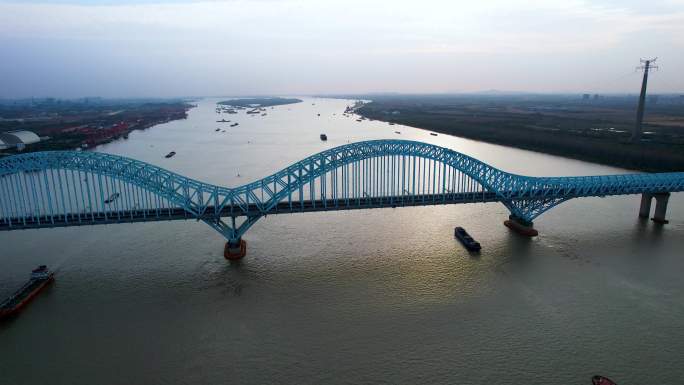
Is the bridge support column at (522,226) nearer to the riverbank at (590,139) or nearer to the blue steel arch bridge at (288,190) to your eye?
the blue steel arch bridge at (288,190)

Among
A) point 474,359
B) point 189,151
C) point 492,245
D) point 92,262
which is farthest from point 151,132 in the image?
point 474,359

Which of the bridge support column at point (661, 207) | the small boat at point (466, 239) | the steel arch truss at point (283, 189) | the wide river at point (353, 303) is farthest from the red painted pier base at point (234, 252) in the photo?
the bridge support column at point (661, 207)

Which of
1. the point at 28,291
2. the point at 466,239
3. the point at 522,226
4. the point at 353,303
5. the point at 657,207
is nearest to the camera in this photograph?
the point at 353,303

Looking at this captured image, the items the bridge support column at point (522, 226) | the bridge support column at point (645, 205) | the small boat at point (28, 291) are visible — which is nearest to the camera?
the small boat at point (28, 291)

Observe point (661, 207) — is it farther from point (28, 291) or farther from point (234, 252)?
point (28, 291)

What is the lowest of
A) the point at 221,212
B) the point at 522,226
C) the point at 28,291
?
the point at 28,291

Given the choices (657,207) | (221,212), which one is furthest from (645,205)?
(221,212)
